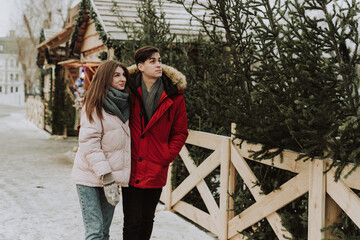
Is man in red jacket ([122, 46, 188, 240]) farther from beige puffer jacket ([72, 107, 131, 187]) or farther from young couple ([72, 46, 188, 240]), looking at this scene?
beige puffer jacket ([72, 107, 131, 187])

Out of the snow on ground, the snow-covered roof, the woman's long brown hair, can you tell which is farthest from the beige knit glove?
the snow-covered roof

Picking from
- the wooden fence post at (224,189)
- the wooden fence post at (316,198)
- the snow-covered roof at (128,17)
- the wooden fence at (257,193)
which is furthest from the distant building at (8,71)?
the wooden fence post at (316,198)

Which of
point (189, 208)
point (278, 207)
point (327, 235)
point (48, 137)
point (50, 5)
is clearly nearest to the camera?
point (327, 235)

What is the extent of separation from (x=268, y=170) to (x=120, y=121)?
1561mm

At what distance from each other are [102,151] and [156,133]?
A: 0.51 m

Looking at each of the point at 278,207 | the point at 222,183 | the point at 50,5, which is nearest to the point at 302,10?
the point at 278,207

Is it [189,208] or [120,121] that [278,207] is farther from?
[189,208]

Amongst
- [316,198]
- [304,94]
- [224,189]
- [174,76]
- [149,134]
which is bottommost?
[224,189]

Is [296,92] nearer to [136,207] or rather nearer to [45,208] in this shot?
[136,207]

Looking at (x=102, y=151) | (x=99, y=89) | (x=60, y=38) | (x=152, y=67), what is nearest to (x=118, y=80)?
(x=99, y=89)

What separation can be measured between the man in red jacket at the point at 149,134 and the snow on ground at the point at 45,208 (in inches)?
63.9

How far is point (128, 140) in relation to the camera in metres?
3.42

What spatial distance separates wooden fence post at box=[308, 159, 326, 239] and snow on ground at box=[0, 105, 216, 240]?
1.89 meters

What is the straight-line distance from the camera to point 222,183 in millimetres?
4855
